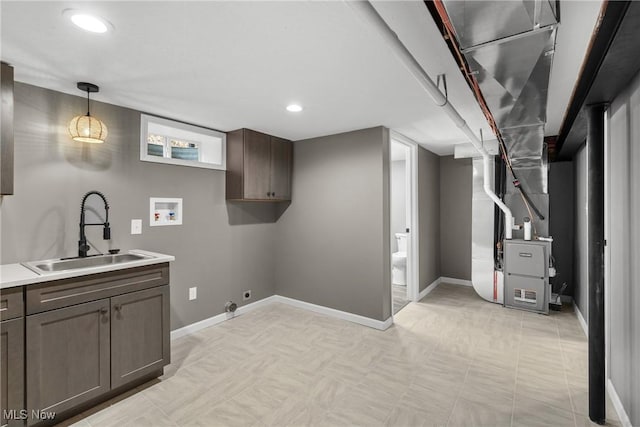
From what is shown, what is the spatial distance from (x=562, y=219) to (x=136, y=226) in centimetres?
535

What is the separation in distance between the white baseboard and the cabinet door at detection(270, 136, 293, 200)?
143cm

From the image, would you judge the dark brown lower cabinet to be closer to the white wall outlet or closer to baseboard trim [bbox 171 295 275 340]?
the white wall outlet

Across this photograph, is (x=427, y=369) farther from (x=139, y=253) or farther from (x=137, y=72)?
(x=137, y=72)

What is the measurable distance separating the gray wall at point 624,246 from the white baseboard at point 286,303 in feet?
6.28

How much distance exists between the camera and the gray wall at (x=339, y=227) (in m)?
3.42

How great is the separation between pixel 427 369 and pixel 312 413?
1.08 meters

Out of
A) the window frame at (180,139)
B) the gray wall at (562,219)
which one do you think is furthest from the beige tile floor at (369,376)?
the window frame at (180,139)

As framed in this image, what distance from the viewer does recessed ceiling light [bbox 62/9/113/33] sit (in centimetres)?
145

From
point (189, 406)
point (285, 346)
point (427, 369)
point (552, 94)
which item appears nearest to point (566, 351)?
point (427, 369)

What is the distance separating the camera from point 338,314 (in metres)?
3.70

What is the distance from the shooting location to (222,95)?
249 centimetres

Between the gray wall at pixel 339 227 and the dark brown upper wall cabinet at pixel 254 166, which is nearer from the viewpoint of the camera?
the gray wall at pixel 339 227

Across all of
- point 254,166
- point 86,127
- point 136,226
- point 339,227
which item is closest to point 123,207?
point 136,226

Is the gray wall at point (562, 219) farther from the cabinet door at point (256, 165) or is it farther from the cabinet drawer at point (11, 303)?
the cabinet drawer at point (11, 303)
